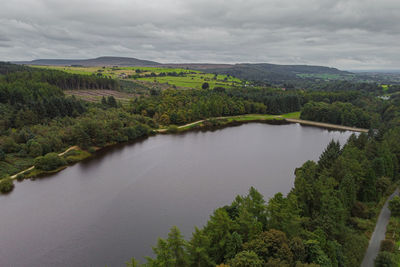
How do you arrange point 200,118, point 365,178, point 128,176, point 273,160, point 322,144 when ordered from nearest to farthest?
1. point 365,178
2. point 128,176
3. point 273,160
4. point 322,144
5. point 200,118

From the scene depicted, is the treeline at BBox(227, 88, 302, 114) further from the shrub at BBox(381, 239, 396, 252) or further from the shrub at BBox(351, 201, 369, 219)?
the shrub at BBox(381, 239, 396, 252)

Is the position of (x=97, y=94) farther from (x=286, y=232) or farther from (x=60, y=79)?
(x=286, y=232)

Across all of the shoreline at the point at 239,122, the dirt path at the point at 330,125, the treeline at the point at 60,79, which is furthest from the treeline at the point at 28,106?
the dirt path at the point at 330,125

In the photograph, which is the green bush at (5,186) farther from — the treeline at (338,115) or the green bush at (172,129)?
the treeline at (338,115)

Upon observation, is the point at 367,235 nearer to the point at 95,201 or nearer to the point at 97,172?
the point at 95,201

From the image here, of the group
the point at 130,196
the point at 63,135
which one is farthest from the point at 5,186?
the point at 130,196

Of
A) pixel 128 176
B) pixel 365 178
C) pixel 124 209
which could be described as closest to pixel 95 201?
pixel 124 209
